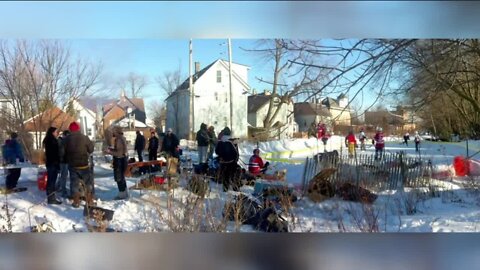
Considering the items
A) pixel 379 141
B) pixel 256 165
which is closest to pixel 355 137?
pixel 379 141

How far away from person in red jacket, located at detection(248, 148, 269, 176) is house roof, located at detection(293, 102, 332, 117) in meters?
0.57

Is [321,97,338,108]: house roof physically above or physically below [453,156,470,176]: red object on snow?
above

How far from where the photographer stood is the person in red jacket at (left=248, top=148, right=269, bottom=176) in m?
3.81

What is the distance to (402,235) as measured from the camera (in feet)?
12.2

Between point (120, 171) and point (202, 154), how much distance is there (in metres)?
0.81

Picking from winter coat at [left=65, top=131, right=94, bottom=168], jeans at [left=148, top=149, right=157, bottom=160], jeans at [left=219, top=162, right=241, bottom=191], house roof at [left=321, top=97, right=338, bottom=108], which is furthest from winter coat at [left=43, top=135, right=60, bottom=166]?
house roof at [left=321, top=97, right=338, bottom=108]

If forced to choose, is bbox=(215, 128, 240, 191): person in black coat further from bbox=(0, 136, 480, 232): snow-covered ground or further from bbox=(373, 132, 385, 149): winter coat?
bbox=(373, 132, 385, 149): winter coat

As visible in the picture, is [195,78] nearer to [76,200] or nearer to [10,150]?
[76,200]

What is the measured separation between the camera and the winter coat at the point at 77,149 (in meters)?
3.53

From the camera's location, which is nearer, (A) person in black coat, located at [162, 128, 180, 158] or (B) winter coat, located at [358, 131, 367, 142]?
(A) person in black coat, located at [162, 128, 180, 158]

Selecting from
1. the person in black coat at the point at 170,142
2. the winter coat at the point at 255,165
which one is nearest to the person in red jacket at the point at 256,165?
the winter coat at the point at 255,165

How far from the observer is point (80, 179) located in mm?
3699

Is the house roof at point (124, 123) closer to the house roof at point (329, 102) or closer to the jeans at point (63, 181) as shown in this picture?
the jeans at point (63, 181)
